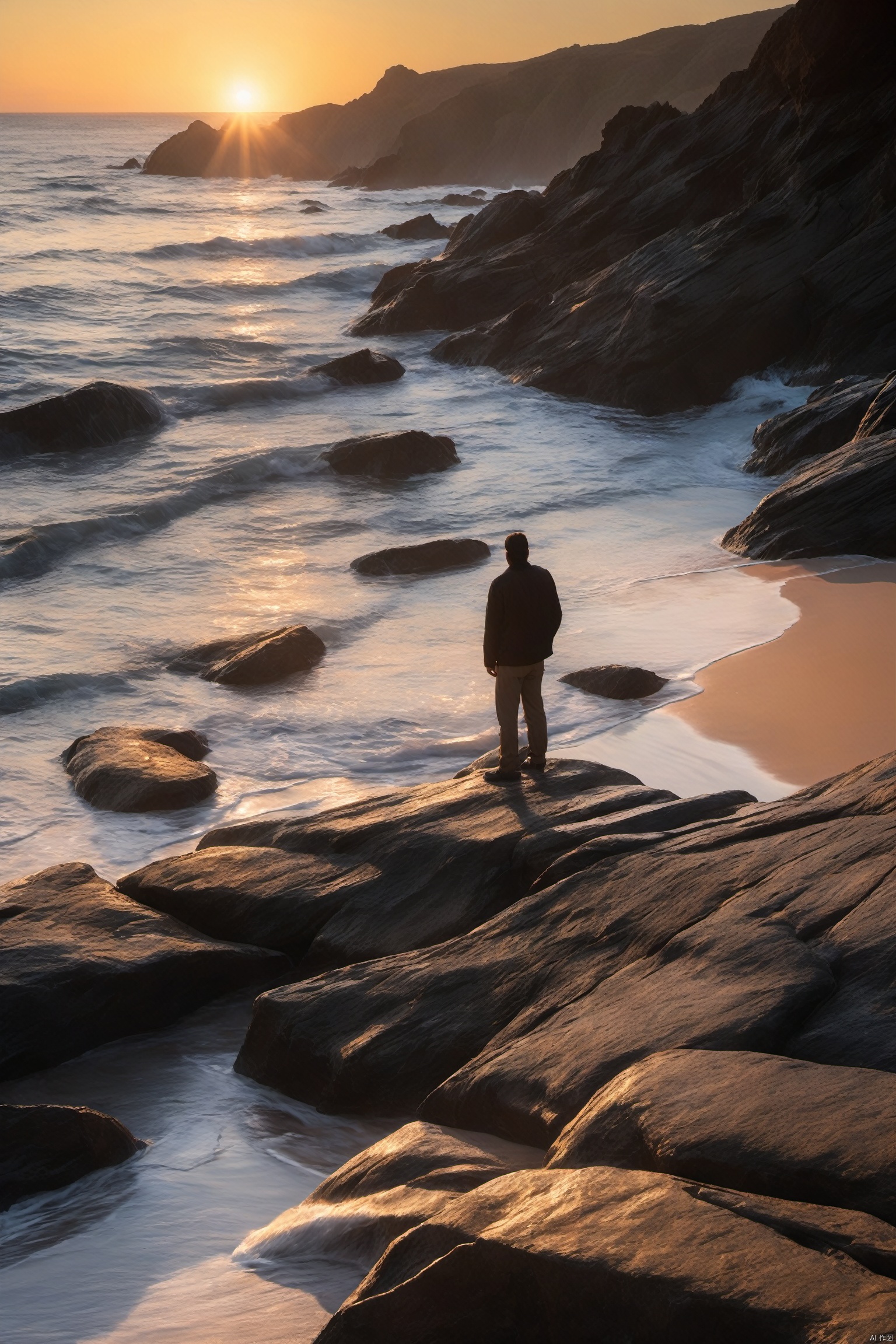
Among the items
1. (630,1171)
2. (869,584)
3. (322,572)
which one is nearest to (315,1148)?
(630,1171)

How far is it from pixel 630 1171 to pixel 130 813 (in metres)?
6.89

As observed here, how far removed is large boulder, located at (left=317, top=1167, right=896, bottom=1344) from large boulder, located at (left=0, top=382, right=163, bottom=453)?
21.0m

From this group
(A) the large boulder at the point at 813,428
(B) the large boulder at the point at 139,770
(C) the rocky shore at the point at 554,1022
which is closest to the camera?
(C) the rocky shore at the point at 554,1022

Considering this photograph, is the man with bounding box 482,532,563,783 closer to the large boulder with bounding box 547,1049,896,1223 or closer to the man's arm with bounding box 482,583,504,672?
the man's arm with bounding box 482,583,504,672

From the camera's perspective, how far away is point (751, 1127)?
3.91 metres

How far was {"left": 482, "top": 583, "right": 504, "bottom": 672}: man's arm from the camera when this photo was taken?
316 inches

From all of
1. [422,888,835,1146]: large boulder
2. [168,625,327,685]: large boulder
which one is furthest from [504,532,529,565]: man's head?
[168,625,327,685]: large boulder

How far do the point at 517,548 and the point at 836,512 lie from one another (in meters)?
8.47

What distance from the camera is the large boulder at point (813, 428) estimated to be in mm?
18516

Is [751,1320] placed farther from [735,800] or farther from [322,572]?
[322,572]

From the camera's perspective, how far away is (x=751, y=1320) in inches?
124

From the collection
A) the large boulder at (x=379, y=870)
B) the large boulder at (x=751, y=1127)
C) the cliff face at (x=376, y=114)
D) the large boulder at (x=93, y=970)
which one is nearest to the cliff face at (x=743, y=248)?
the large boulder at (x=379, y=870)

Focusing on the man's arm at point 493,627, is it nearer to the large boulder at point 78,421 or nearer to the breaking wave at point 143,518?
the breaking wave at point 143,518

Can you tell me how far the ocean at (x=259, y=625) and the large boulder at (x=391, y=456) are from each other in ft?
1.26
